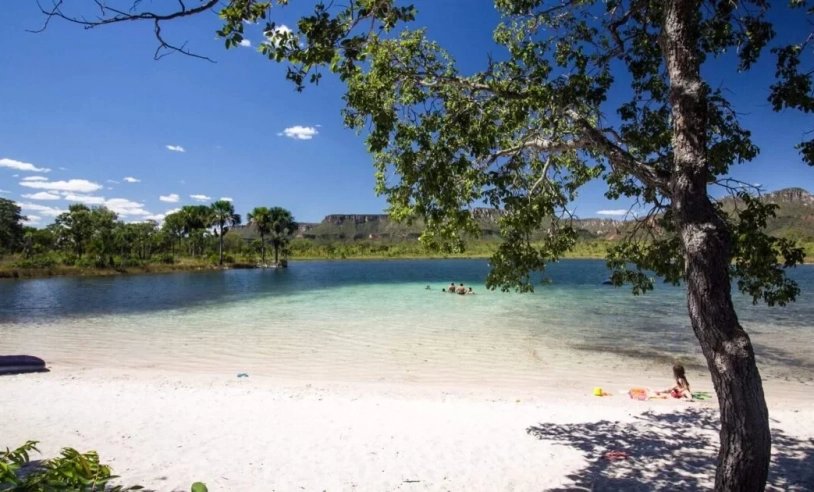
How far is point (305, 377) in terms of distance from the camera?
37.9 ft

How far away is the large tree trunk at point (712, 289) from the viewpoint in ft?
10.3

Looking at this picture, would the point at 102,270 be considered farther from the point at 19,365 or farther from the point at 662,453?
the point at 662,453

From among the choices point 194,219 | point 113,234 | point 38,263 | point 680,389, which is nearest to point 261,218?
point 194,219

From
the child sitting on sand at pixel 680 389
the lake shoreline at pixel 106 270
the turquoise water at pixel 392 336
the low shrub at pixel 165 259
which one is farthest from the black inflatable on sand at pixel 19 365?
the low shrub at pixel 165 259

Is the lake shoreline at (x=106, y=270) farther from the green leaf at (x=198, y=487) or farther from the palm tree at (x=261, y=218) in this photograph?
the green leaf at (x=198, y=487)

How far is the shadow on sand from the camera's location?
17.0 ft

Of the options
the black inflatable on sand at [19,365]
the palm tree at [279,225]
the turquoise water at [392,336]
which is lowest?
the turquoise water at [392,336]

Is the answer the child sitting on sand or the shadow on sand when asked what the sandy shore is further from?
the child sitting on sand

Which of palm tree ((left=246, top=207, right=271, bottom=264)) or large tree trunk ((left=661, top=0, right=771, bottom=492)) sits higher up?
palm tree ((left=246, top=207, right=271, bottom=264))

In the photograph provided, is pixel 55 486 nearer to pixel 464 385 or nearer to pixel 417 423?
pixel 417 423

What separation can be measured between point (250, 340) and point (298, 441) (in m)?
11.1

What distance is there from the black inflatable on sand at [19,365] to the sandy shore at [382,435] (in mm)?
1253

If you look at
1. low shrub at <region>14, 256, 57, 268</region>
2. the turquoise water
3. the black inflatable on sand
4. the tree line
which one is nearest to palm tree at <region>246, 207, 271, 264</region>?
the tree line

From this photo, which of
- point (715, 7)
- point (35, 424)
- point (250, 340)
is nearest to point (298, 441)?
point (35, 424)
